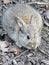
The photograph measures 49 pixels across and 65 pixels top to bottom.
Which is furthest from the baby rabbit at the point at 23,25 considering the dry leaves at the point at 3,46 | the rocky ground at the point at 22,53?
the dry leaves at the point at 3,46

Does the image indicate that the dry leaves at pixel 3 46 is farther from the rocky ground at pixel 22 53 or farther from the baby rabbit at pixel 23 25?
the baby rabbit at pixel 23 25

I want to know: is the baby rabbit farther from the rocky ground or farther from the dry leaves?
the dry leaves

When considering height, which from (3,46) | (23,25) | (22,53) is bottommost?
(22,53)

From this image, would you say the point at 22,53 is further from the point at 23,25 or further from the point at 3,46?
the point at 23,25

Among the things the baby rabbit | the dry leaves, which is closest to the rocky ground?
the dry leaves

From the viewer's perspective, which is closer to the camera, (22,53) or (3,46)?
(22,53)

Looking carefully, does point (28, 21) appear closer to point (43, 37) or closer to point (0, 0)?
point (43, 37)

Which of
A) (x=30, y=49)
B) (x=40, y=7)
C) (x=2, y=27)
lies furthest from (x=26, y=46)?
(x=40, y=7)

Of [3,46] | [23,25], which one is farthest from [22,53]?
[23,25]
